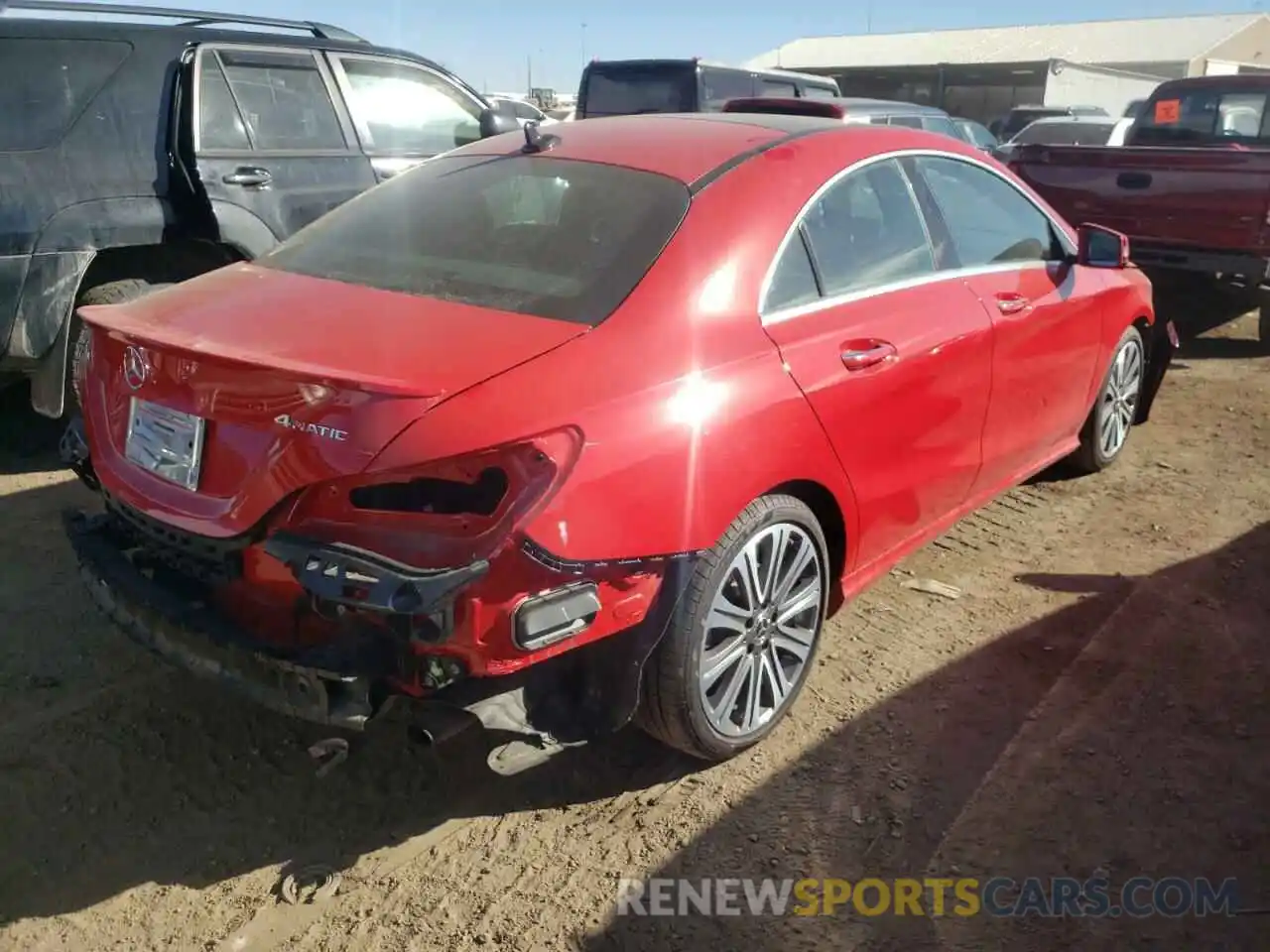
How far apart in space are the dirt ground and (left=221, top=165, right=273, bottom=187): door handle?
216 centimetres

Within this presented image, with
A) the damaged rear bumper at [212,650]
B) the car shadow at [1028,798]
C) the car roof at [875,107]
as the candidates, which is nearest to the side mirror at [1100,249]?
the car shadow at [1028,798]

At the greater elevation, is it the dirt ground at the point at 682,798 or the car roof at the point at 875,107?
the car roof at the point at 875,107

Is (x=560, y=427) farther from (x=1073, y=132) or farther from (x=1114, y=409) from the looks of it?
(x=1073, y=132)

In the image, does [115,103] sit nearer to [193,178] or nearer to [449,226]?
[193,178]

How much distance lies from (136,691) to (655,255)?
6.62 feet

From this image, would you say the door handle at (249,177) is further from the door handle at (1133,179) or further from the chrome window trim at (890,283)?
the door handle at (1133,179)

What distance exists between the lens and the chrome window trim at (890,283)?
2.94 metres

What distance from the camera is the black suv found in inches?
179

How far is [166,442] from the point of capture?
2574 mm

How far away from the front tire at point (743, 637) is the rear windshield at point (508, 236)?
0.71 m

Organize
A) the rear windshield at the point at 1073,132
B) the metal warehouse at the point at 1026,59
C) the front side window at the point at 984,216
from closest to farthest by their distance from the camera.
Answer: the front side window at the point at 984,216 → the rear windshield at the point at 1073,132 → the metal warehouse at the point at 1026,59

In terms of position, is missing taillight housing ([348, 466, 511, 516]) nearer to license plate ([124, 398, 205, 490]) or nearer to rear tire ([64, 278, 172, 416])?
license plate ([124, 398, 205, 490])

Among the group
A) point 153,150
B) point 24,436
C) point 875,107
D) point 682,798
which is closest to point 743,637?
point 682,798

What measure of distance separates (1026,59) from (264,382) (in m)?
37.1
